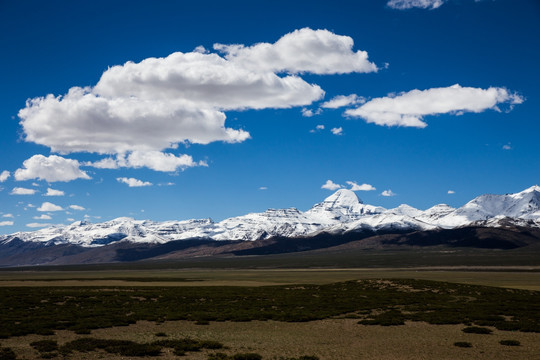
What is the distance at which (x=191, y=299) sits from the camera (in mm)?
55969

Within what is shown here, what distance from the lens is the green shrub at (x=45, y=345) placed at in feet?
88.6

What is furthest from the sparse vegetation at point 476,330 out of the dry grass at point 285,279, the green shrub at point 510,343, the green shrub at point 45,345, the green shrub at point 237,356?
the dry grass at point 285,279

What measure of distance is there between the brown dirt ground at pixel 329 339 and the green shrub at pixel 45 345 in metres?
0.47

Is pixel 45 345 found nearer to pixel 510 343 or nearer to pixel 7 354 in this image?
pixel 7 354

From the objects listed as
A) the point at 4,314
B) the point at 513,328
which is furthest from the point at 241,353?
the point at 4,314

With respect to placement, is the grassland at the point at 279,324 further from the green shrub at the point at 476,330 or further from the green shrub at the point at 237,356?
the green shrub at the point at 237,356

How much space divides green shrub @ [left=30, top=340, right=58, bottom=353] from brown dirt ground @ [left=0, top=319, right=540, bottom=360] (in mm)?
473

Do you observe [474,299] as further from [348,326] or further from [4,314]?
[4,314]

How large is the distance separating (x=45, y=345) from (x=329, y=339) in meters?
17.0

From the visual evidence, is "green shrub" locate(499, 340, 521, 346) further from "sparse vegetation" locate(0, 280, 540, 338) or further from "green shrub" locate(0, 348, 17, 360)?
"green shrub" locate(0, 348, 17, 360)

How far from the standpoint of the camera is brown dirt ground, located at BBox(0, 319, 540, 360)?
2678 cm

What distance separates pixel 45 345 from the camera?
27969mm

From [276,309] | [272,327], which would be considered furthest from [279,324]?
[276,309]

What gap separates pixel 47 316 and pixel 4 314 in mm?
4579
